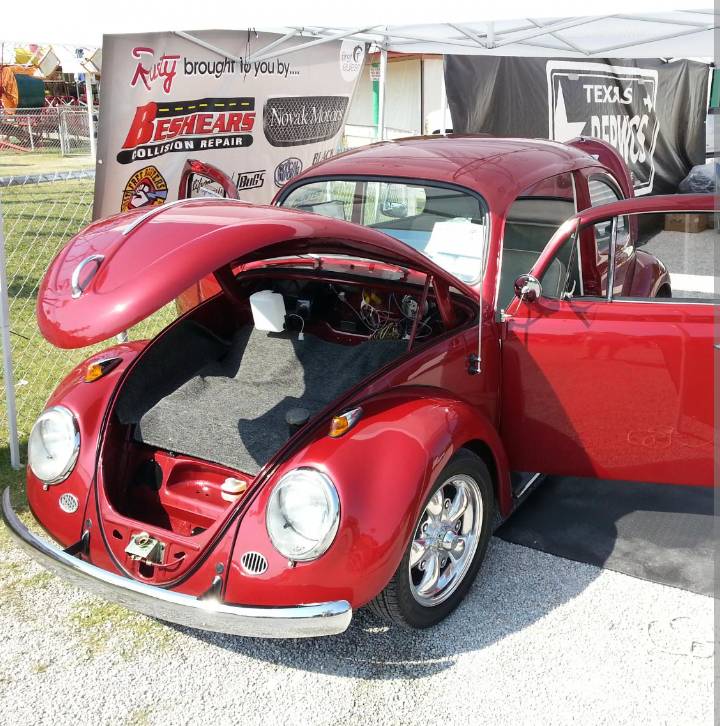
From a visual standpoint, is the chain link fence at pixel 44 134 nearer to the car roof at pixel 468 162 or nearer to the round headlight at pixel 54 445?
the car roof at pixel 468 162

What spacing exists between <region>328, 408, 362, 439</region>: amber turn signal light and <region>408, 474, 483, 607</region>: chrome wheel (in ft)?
1.38

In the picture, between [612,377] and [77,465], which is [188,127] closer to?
[77,465]

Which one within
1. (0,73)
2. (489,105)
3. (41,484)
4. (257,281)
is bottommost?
(41,484)

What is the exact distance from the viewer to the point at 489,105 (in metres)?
10.4

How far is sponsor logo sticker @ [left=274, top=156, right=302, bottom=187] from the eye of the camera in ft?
23.1

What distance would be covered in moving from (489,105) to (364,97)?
644 centimetres

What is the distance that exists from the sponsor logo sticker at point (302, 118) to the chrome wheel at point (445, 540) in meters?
4.40

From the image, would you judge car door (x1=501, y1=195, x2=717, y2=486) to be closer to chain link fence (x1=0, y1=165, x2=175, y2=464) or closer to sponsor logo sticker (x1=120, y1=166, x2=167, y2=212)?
chain link fence (x1=0, y1=165, x2=175, y2=464)

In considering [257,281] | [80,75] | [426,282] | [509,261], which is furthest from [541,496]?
[80,75]

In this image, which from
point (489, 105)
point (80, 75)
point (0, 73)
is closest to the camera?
point (489, 105)

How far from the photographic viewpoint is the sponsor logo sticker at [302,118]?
6.77 m

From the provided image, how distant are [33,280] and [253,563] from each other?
6.40 meters

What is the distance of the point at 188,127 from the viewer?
19.5ft

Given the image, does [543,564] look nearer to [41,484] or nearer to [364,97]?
[41,484]
